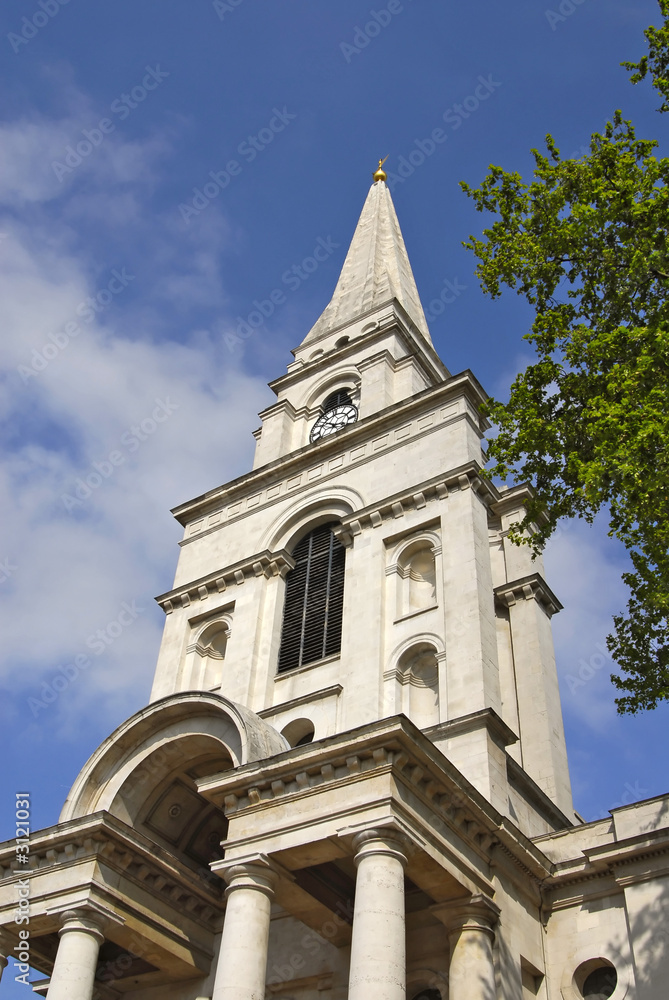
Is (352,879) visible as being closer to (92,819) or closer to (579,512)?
(92,819)

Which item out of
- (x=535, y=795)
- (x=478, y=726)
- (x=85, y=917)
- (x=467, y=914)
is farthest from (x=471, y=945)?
(x=85, y=917)

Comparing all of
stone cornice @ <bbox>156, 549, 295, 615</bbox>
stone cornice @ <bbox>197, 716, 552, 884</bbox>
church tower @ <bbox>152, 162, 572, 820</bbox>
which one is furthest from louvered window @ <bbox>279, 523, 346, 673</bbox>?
stone cornice @ <bbox>197, 716, 552, 884</bbox>

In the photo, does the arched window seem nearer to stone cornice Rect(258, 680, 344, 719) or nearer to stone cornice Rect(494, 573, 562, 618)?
stone cornice Rect(494, 573, 562, 618)

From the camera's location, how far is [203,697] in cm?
2247

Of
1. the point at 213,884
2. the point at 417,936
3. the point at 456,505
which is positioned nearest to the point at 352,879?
the point at 417,936

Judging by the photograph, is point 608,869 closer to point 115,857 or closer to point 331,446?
point 115,857

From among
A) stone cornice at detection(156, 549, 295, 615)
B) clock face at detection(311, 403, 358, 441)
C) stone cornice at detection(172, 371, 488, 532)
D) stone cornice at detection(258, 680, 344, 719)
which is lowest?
stone cornice at detection(258, 680, 344, 719)

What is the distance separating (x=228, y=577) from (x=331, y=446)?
5554mm

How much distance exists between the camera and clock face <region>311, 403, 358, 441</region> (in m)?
37.3

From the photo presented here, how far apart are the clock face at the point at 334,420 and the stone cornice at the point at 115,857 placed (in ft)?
61.0

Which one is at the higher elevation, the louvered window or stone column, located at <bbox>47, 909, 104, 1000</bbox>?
the louvered window

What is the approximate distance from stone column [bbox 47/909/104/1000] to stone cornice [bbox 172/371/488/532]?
1665cm

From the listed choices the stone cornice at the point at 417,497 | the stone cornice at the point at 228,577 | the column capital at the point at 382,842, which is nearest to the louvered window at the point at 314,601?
the stone cornice at the point at 228,577

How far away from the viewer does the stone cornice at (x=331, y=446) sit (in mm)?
31156
